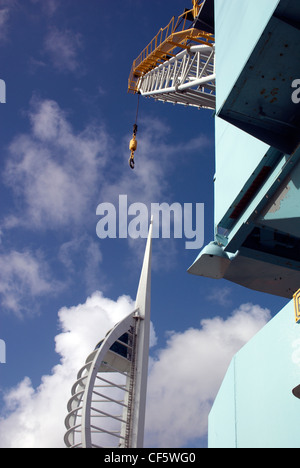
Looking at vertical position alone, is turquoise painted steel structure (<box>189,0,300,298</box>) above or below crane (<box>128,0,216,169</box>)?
below

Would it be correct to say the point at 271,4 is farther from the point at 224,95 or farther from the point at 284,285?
the point at 284,285

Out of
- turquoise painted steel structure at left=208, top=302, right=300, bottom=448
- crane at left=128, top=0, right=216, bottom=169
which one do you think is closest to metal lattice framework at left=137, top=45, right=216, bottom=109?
crane at left=128, top=0, right=216, bottom=169

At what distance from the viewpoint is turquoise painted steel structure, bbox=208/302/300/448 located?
11.6 metres

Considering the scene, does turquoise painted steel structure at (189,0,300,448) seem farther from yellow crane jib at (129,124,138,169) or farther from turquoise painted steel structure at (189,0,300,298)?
yellow crane jib at (129,124,138,169)

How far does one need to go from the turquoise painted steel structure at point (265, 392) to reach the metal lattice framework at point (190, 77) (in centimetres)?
1339

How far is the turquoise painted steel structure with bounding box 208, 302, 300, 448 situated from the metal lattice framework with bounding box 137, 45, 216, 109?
1339 centimetres

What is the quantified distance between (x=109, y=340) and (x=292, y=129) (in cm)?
3956

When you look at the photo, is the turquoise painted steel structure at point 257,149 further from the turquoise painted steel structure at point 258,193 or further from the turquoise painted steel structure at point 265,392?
the turquoise painted steel structure at point 265,392

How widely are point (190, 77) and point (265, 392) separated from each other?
60.3 ft

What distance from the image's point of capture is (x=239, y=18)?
42.1ft

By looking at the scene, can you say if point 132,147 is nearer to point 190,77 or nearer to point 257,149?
point 190,77

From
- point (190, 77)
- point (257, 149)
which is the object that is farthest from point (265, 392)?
point (190, 77)

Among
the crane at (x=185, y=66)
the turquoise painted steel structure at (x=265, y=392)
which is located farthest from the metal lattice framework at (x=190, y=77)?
the turquoise painted steel structure at (x=265, y=392)
